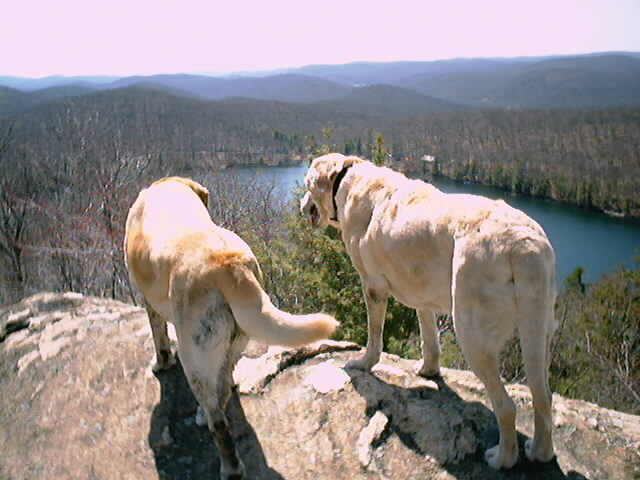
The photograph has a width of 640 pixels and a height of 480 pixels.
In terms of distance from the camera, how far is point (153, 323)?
5.14 meters

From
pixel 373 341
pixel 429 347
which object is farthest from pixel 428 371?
pixel 373 341

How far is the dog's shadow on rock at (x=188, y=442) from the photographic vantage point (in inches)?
161

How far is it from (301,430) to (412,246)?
1968 millimetres

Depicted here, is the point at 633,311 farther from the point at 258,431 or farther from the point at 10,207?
the point at 10,207

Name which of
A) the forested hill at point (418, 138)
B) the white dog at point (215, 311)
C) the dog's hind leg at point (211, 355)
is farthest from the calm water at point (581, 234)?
the dog's hind leg at point (211, 355)

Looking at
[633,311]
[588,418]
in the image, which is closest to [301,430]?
[588,418]

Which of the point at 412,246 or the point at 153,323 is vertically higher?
the point at 412,246

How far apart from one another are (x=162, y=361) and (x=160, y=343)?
0.69ft

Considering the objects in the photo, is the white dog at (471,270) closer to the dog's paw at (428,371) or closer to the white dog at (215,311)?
the dog's paw at (428,371)

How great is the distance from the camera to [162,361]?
17.2 ft

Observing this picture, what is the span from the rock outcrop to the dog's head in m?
1.56

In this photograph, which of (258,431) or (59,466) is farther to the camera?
(258,431)

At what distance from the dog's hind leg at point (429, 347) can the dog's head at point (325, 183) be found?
4.89ft

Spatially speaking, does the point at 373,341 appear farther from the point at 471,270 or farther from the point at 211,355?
the point at 211,355
